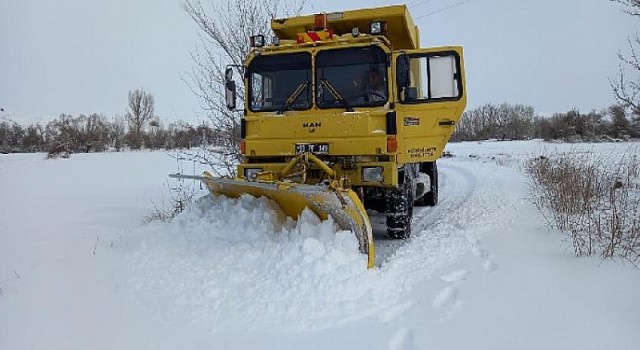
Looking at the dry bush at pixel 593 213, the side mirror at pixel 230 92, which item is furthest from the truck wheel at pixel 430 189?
the side mirror at pixel 230 92

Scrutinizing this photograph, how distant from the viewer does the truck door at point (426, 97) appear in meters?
5.78

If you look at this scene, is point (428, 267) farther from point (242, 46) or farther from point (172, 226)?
point (242, 46)

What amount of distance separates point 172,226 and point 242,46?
5972mm

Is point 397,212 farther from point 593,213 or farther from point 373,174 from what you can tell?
point 593,213

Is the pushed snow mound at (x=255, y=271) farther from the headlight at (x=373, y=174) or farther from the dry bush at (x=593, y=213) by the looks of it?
the dry bush at (x=593, y=213)

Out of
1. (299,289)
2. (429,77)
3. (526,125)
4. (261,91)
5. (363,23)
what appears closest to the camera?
(299,289)

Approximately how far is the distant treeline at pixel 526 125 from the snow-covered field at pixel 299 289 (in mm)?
37076

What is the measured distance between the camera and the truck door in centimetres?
578

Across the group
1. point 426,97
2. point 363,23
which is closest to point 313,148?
point 426,97

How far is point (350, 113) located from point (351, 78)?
2.00 ft

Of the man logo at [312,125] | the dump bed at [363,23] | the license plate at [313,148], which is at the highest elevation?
the dump bed at [363,23]

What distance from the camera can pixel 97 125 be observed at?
42812 mm

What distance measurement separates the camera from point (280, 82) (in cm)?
625

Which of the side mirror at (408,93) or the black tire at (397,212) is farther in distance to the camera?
the side mirror at (408,93)
